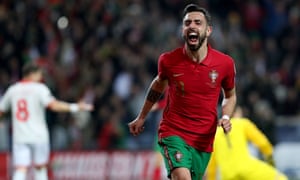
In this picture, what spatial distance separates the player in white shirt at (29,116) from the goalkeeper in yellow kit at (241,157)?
2609 millimetres

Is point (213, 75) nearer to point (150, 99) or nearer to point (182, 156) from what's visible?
point (150, 99)

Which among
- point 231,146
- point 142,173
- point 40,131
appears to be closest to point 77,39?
point 142,173

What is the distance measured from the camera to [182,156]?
849cm

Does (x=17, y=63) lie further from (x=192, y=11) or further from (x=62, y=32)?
(x=192, y=11)

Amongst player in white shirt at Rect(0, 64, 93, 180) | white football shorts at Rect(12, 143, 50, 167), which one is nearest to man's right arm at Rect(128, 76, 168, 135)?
player in white shirt at Rect(0, 64, 93, 180)

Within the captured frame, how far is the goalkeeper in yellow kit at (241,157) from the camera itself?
34.3 ft

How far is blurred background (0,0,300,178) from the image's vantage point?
18312 mm

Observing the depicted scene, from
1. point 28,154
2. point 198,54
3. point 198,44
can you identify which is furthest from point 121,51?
point 198,44

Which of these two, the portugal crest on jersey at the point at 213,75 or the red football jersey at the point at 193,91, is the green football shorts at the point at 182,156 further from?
the portugal crest on jersey at the point at 213,75

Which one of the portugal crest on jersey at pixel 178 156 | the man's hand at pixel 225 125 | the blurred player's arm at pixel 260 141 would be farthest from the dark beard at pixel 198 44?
the blurred player's arm at pixel 260 141

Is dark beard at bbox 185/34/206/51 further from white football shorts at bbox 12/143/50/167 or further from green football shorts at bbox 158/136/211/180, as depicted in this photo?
white football shorts at bbox 12/143/50/167

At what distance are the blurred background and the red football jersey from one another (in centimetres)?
865

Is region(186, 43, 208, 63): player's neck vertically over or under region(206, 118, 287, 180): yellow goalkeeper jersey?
over

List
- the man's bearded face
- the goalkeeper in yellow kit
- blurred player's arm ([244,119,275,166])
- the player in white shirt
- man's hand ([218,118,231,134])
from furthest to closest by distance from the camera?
1. the player in white shirt
2. blurred player's arm ([244,119,275,166])
3. the goalkeeper in yellow kit
4. the man's bearded face
5. man's hand ([218,118,231,134])
